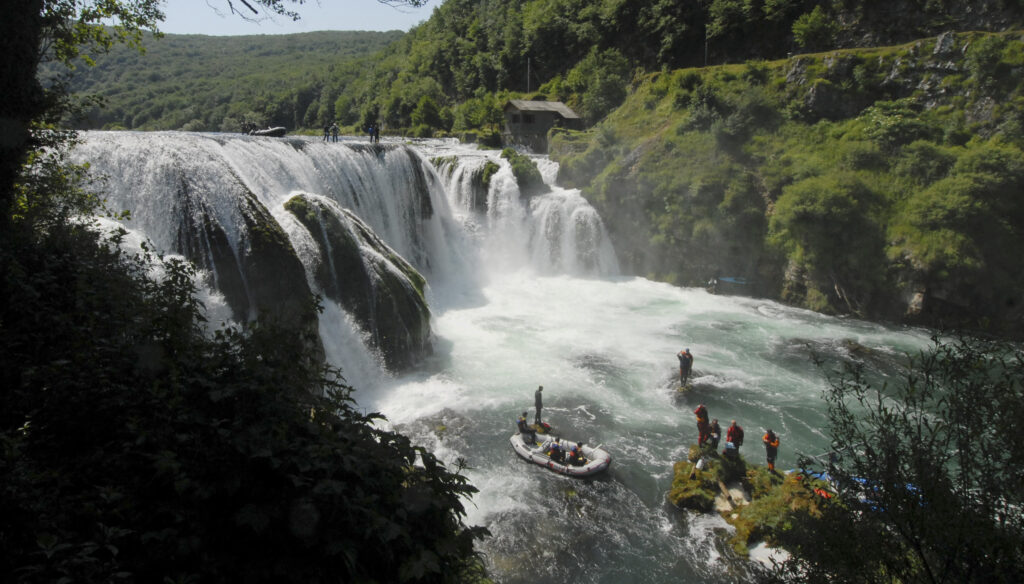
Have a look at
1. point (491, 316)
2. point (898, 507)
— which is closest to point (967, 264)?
point (491, 316)

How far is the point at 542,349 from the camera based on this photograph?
57.6 feet

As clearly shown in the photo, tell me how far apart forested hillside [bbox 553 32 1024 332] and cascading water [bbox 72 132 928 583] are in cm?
171

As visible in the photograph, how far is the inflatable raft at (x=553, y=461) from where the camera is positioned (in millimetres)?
11281

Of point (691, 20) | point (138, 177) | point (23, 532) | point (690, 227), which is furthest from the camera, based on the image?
point (691, 20)

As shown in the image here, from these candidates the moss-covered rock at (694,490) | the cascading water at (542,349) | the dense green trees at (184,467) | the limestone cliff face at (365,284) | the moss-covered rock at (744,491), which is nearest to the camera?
the dense green trees at (184,467)

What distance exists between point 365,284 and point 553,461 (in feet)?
24.7

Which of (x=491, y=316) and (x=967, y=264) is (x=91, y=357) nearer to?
(x=491, y=316)

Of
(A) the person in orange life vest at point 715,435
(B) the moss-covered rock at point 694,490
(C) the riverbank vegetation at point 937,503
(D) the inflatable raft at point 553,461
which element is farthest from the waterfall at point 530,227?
(C) the riverbank vegetation at point 937,503

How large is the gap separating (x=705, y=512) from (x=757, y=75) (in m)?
24.5

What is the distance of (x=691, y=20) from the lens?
37.9 m

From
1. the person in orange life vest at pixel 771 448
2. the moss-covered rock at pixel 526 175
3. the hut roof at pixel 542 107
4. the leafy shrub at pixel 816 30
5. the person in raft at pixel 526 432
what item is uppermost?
the leafy shrub at pixel 816 30

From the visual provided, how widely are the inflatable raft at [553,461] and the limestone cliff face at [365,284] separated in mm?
4983

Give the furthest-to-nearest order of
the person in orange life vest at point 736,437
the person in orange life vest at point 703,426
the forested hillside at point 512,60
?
the forested hillside at point 512,60 → the person in orange life vest at point 703,426 → the person in orange life vest at point 736,437

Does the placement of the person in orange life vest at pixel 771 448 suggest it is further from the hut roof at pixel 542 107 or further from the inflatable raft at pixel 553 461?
the hut roof at pixel 542 107
